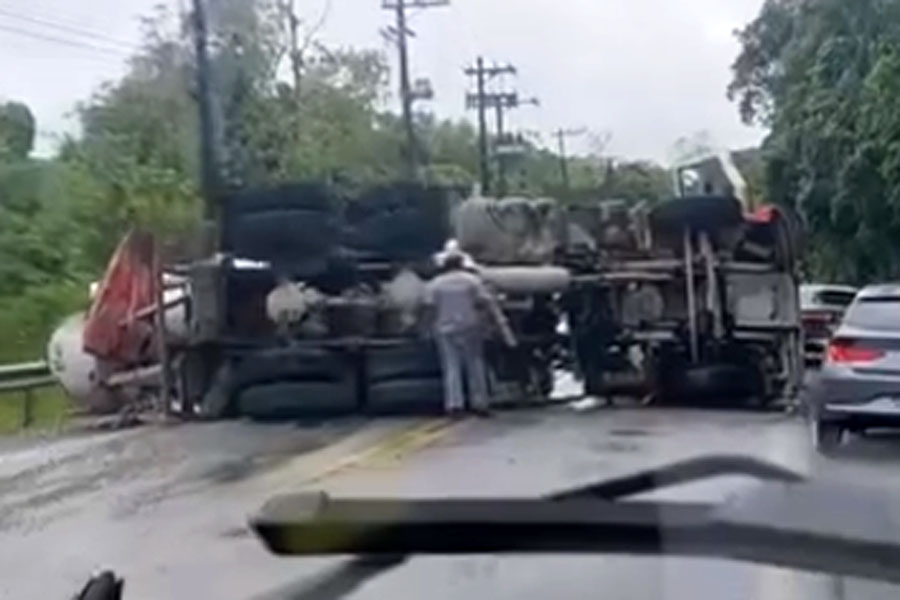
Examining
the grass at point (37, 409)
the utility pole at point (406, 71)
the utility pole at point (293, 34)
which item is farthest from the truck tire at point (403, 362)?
the utility pole at point (293, 34)

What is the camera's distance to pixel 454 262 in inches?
453

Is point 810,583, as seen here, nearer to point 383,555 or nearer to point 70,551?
point 383,555

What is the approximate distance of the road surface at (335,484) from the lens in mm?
4680

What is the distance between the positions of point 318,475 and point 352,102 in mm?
2506

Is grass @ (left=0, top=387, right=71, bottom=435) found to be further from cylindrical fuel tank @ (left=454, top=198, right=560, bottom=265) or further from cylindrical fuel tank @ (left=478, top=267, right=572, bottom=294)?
cylindrical fuel tank @ (left=478, top=267, right=572, bottom=294)

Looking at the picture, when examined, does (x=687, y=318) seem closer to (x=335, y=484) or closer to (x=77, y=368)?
(x=335, y=484)

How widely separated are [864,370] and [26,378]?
7.70 meters

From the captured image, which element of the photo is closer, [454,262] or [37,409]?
[37,409]

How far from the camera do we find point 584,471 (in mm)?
8812

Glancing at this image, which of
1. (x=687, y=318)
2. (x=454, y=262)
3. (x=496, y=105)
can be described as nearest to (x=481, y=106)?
(x=496, y=105)

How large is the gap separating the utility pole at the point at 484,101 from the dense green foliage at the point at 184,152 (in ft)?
0.22

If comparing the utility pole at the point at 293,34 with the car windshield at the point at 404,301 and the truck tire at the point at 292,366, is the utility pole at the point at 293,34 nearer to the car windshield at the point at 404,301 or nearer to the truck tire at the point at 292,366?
the car windshield at the point at 404,301

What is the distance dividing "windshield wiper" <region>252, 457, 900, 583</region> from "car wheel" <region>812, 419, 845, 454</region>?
25.9 feet

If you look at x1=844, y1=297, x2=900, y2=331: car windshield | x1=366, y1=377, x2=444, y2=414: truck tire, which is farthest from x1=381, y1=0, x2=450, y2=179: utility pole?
x1=844, y1=297, x2=900, y2=331: car windshield
